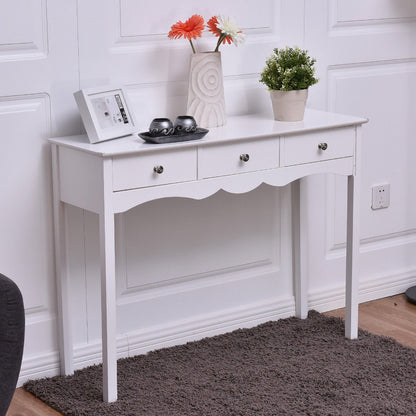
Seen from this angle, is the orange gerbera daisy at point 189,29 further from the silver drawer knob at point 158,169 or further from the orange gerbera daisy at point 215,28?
the silver drawer knob at point 158,169

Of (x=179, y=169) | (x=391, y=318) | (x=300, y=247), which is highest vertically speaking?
(x=179, y=169)

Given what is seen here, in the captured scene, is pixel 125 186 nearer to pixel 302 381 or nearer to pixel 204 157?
pixel 204 157

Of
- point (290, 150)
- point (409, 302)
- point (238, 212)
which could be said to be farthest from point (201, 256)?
point (409, 302)

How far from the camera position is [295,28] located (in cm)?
286

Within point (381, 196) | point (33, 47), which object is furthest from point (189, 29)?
point (381, 196)

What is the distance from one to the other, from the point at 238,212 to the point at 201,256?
20 cm

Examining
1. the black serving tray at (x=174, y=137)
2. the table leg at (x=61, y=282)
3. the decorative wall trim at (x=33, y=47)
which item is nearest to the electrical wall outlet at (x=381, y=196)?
the black serving tray at (x=174, y=137)

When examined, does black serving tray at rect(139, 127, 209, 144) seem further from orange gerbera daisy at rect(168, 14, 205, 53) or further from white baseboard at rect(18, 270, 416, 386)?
white baseboard at rect(18, 270, 416, 386)

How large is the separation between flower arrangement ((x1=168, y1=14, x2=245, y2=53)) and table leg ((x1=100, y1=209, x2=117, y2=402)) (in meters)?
0.63

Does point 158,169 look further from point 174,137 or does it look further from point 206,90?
point 206,90

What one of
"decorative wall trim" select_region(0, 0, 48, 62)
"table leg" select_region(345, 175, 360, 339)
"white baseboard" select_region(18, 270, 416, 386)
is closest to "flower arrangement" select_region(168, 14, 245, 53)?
"decorative wall trim" select_region(0, 0, 48, 62)

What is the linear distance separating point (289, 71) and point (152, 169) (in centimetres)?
62

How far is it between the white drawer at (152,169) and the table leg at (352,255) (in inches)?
25.1

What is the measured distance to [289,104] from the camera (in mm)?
2617
